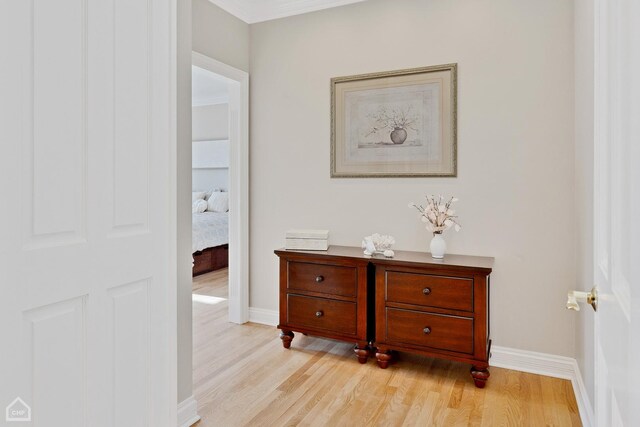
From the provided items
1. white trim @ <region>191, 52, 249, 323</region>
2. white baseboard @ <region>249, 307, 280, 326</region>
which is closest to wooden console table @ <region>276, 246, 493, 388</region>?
white baseboard @ <region>249, 307, 280, 326</region>

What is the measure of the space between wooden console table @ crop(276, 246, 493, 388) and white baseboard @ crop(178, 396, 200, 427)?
3.42 ft

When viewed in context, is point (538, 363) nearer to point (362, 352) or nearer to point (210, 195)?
point (362, 352)

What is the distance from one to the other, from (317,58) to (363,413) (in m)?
2.66

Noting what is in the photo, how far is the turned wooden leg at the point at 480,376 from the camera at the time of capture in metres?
2.45

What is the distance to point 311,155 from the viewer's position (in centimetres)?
340

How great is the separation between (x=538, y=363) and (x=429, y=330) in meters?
0.79

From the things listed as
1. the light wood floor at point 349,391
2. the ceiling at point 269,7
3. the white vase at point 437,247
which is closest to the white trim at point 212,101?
the ceiling at point 269,7

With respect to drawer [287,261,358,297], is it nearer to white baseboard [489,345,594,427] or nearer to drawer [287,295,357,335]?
drawer [287,295,357,335]

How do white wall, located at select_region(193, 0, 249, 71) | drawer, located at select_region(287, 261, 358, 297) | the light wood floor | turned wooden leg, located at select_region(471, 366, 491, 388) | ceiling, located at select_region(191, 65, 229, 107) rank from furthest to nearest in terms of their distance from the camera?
ceiling, located at select_region(191, 65, 229, 107), white wall, located at select_region(193, 0, 249, 71), drawer, located at select_region(287, 261, 358, 297), turned wooden leg, located at select_region(471, 366, 491, 388), the light wood floor
